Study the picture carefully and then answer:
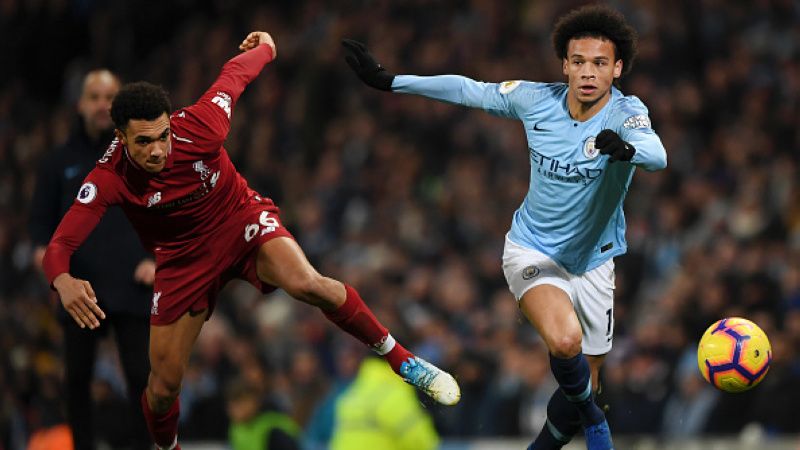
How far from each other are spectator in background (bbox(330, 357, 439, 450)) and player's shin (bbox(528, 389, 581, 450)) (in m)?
1.48

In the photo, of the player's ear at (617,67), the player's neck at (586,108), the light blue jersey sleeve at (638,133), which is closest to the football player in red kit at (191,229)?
the player's neck at (586,108)

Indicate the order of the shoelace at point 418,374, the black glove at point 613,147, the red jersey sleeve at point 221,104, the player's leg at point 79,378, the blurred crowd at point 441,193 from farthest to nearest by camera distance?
the blurred crowd at point 441,193 → the player's leg at point 79,378 → the shoelace at point 418,374 → the red jersey sleeve at point 221,104 → the black glove at point 613,147

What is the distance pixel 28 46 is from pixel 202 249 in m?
11.8

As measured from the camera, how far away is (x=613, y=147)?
677cm

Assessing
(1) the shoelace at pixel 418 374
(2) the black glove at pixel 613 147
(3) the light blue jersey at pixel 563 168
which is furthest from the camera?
(1) the shoelace at pixel 418 374

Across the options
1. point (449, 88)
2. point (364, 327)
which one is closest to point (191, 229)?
point (364, 327)

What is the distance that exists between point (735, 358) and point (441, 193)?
7.65 m

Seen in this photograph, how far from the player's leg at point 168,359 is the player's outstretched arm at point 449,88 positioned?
1.66m

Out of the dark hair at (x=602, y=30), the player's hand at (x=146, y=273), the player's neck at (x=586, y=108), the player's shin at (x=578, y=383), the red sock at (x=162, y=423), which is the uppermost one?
the dark hair at (x=602, y=30)

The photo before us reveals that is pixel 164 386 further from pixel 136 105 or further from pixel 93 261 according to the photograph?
pixel 136 105

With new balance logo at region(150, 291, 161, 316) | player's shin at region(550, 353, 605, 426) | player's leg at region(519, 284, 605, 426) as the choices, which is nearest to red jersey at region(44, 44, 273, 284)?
new balance logo at region(150, 291, 161, 316)

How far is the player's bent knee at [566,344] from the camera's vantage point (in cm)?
731

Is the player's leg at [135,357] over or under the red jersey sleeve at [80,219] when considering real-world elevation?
under

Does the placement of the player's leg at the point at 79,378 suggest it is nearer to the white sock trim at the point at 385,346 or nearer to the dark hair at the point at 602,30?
the white sock trim at the point at 385,346
